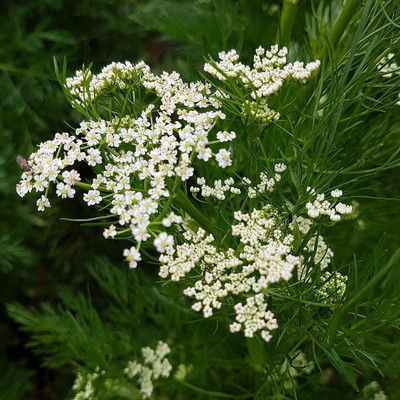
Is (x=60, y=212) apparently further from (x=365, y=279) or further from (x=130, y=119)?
(x=365, y=279)

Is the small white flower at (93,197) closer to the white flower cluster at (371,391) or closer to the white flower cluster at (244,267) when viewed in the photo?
the white flower cluster at (244,267)

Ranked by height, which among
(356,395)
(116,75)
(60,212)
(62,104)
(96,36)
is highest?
(96,36)

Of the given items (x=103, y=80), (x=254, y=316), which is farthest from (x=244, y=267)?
(x=103, y=80)

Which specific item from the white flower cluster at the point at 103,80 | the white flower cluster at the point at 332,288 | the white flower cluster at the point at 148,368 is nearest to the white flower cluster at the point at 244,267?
the white flower cluster at the point at 332,288

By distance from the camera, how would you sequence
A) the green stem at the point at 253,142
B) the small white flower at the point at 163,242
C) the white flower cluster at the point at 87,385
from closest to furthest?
the small white flower at the point at 163,242 < the green stem at the point at 253,142 < the white flower cluster at the point at 87,385

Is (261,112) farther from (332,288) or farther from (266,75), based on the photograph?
(332,288)

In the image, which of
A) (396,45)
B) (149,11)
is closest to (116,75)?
(396,45)

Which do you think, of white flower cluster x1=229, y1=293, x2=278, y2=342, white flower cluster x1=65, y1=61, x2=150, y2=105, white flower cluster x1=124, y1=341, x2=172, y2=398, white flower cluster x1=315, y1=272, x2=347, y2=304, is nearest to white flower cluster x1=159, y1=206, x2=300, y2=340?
white flower cluster x1=229, y1=293, x2=278, y2=342
